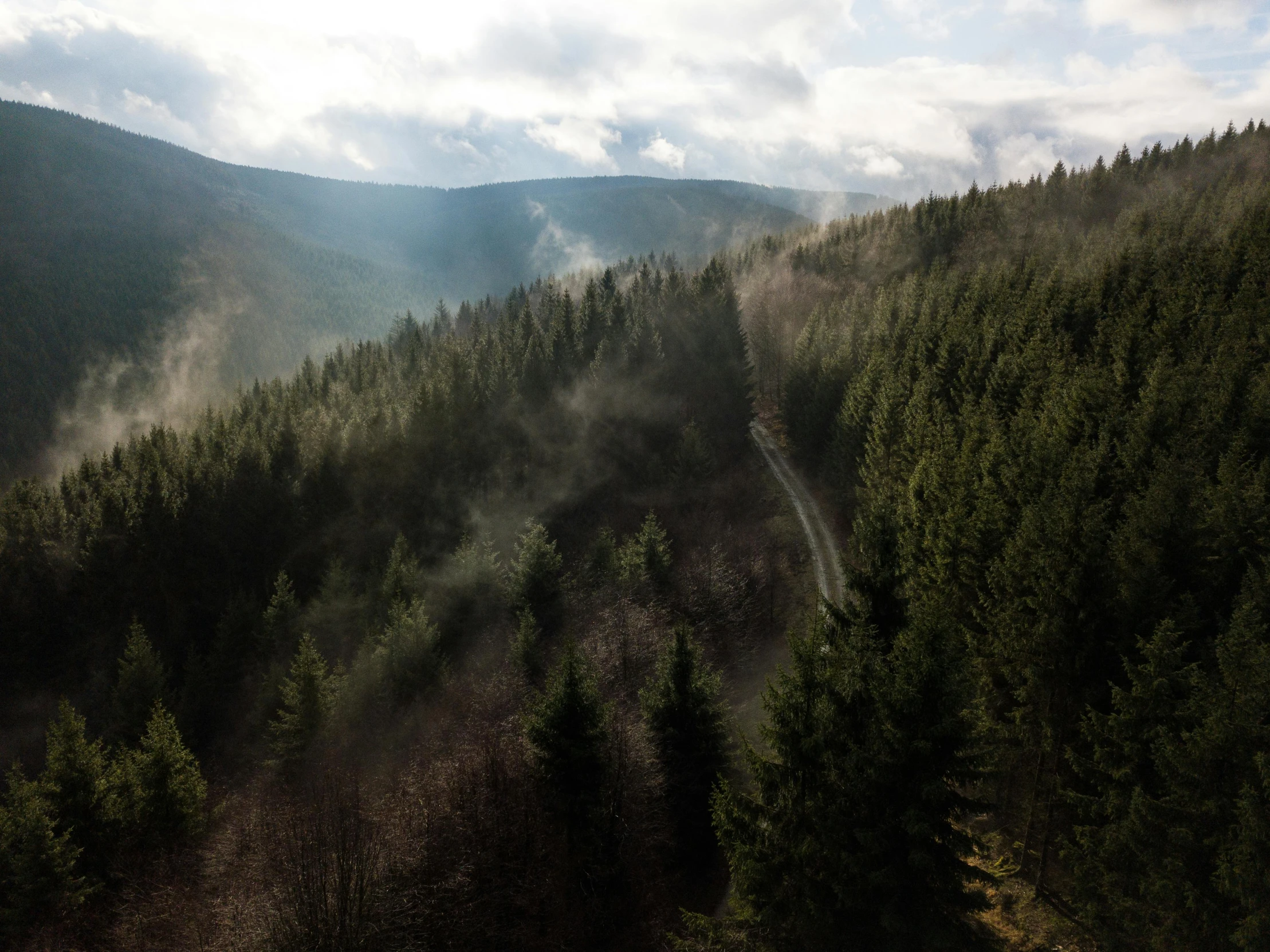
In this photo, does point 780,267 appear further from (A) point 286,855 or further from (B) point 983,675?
(A) point 286,855

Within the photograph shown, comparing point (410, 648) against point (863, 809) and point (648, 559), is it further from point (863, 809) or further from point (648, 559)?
point (863, 809)

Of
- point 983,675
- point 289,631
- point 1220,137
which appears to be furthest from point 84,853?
point 1220,137

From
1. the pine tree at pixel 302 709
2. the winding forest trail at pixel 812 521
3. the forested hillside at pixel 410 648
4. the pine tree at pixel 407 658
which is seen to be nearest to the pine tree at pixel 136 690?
the forested hillside at pixel 410 648

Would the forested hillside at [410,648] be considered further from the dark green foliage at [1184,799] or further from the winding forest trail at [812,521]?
the dark green foliage at [1184,799]

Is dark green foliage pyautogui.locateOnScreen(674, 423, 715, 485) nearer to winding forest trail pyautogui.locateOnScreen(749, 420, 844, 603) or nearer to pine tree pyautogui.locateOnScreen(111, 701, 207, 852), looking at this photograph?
winding forest trail pyautogui.locateOnScreen(749, 420, 844, 603)

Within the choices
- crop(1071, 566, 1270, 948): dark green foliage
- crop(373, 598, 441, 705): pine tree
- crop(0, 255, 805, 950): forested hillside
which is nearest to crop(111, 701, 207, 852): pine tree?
crop(0, 255, 805, 950): forested hillside

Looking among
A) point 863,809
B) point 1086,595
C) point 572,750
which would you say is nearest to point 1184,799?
point 1086,595
